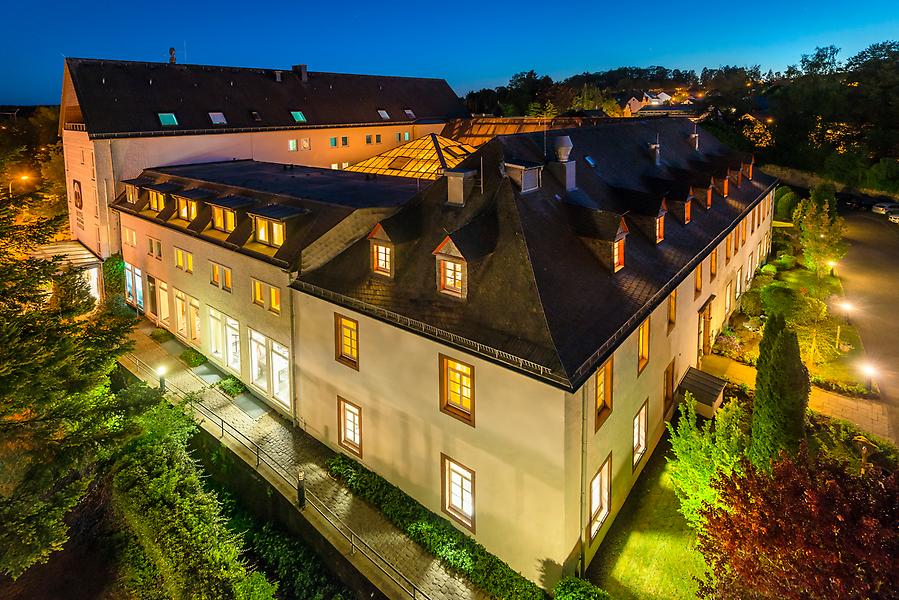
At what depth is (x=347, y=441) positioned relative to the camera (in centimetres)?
1864

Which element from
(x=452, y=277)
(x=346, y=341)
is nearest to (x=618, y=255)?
(x=452, y=277)

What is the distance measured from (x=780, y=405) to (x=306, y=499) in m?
13.2

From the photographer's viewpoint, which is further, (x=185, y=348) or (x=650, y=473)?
(x=185, y=348)

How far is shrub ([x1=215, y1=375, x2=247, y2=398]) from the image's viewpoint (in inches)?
898

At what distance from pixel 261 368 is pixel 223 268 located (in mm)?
4531

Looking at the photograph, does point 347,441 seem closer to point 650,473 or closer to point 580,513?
point 580,513

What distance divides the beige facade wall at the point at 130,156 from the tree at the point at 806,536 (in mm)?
34313

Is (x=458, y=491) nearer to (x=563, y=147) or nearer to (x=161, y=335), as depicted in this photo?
(x=563, y=147)

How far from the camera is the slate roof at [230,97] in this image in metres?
33.9

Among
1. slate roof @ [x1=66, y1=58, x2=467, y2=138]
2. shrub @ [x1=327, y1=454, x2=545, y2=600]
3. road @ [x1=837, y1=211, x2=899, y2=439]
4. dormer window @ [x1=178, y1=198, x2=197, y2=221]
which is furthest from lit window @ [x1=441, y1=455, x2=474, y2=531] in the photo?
slate roof @ [x1=66, y1=58, x2=467, y2=138]

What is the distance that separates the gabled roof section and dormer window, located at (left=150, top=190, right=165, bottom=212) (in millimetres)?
11512

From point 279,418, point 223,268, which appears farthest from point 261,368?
point 223,268

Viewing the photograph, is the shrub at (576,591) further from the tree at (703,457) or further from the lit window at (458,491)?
the lit window at (458,491)

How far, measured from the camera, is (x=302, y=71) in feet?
159
